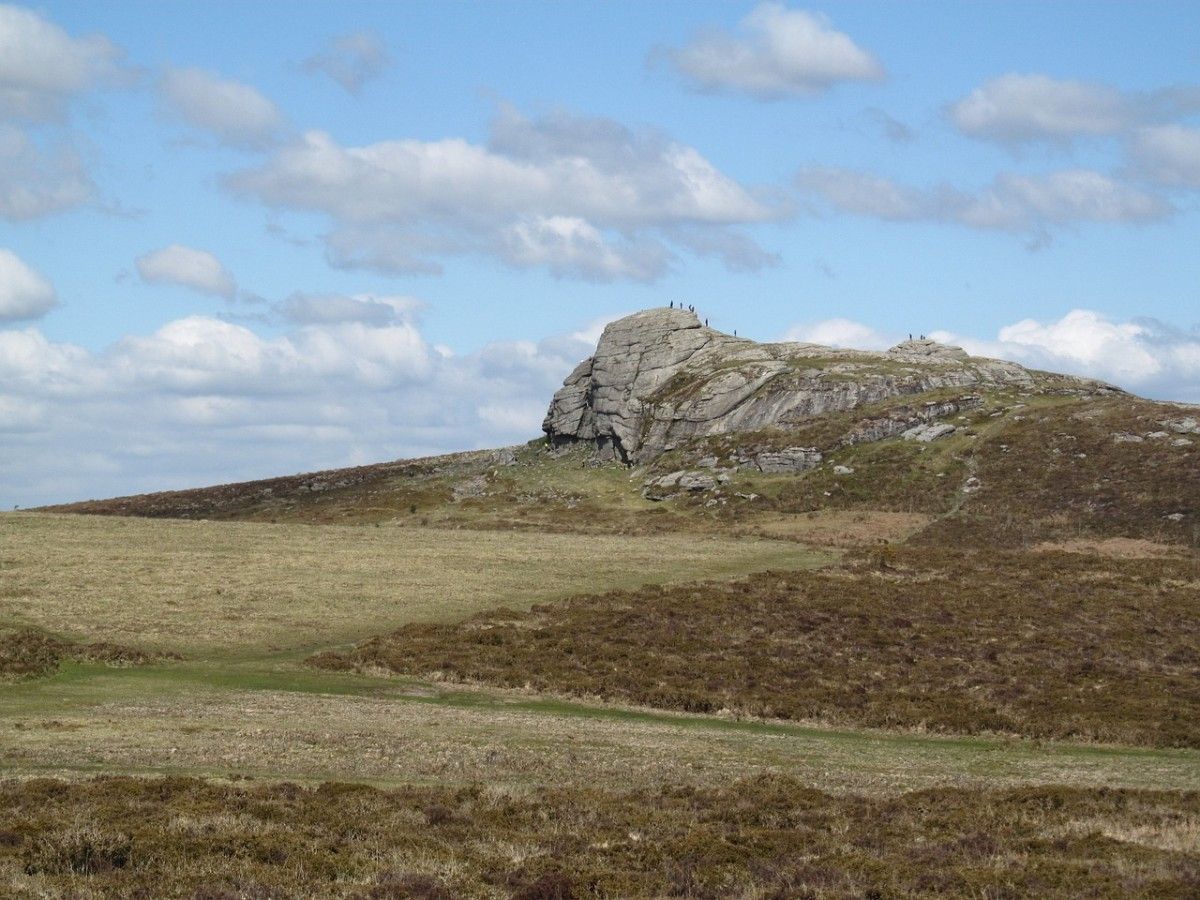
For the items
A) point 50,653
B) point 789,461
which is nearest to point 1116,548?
point 789,461

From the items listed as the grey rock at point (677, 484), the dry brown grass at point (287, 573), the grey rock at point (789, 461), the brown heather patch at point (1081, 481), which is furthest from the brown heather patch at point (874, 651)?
the grey rock at point (789, 461)

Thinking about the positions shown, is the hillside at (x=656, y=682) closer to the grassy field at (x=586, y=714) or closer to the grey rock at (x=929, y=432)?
the grassy field at (x=586, y=714)

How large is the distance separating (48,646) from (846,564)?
48.6 metres

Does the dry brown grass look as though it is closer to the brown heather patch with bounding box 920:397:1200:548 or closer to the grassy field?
the grassy field

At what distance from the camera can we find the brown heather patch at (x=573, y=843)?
18.2 metres

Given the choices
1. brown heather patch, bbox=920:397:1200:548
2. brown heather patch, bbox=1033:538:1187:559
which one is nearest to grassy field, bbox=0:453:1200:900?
brown heather patch, bbox=1033:538:1187:559

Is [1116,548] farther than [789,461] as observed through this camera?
No

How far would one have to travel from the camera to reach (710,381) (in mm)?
145750

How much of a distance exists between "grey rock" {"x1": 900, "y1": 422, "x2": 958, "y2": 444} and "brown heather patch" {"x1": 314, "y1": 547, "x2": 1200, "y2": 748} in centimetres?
5228

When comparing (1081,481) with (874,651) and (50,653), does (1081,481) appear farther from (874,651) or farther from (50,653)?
(50,653)

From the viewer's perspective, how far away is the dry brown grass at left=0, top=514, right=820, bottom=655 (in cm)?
5450

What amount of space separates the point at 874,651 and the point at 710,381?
93628 mm

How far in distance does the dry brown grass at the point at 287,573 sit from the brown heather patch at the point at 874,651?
4.97 m

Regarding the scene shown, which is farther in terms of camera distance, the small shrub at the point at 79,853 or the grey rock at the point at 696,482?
the grey rock at the point at 696,482
